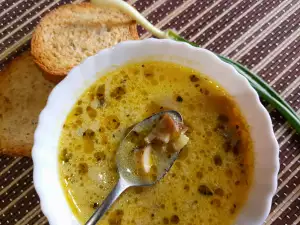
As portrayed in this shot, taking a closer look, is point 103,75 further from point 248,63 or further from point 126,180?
point 248,63

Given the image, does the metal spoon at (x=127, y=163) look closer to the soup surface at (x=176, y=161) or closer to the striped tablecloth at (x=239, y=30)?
the soup surface at (x=176, y=161)

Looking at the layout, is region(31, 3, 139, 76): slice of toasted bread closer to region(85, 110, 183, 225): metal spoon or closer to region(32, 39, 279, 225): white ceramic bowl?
region(32, 39, 279, 225): white ceramic bowl

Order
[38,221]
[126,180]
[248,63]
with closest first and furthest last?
[126,180], [38,221], [248,63]

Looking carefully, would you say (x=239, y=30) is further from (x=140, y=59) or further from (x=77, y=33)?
(x=77, y=33)

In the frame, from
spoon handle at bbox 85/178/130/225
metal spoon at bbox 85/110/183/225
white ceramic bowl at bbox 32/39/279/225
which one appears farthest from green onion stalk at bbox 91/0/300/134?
spoon handle at bbox 85/178/130/225

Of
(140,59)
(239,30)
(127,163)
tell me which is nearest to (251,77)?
(239,30)

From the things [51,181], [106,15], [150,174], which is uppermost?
[106,15]

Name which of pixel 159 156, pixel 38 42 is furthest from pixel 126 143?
pixel 38 42
